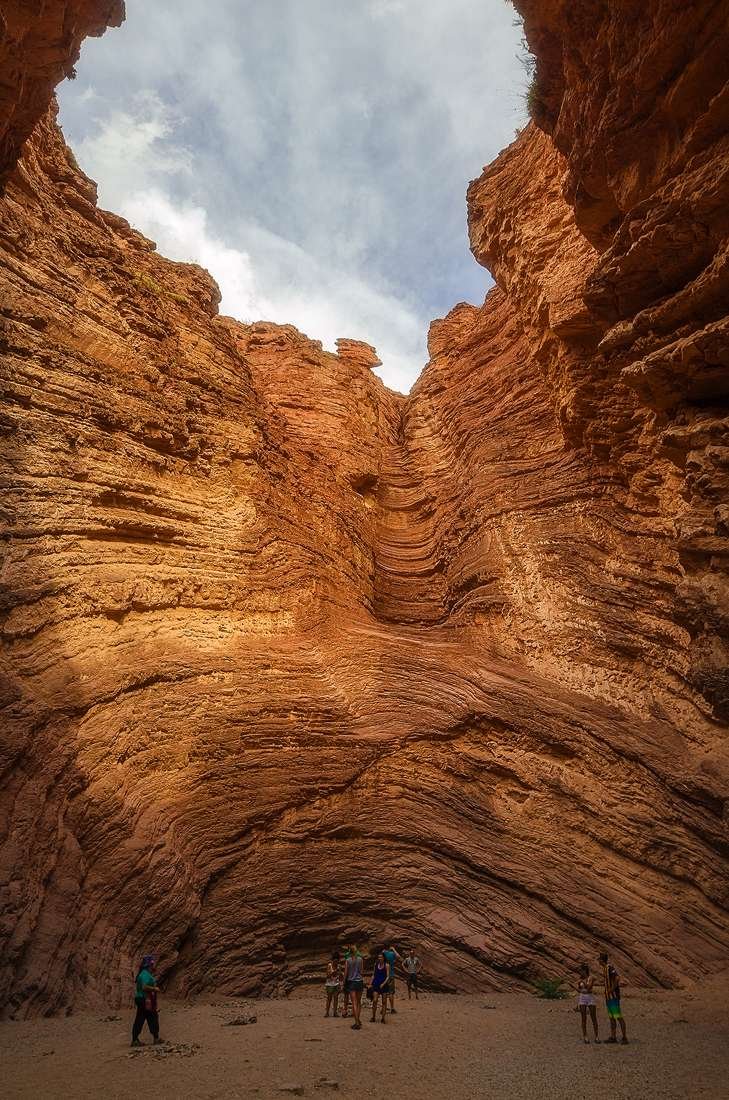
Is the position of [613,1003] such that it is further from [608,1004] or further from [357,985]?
[357,985]

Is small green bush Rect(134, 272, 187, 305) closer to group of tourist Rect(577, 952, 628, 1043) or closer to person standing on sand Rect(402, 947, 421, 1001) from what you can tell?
person standing on sand Rect(402, 947, 421, 1001)

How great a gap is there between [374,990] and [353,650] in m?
6.75

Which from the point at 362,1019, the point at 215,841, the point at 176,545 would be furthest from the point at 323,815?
the point at 176,545

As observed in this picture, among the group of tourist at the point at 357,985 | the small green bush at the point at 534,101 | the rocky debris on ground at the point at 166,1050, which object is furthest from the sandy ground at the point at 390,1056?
the small green bush at the point at 534,101

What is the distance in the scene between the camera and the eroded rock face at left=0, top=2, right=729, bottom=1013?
9.34 meters

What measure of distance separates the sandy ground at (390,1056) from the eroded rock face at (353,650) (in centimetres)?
96

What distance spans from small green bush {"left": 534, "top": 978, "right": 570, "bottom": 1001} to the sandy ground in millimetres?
834

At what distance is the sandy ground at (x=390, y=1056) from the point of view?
19.1 ft

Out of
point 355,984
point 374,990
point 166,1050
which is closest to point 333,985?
point 374,990

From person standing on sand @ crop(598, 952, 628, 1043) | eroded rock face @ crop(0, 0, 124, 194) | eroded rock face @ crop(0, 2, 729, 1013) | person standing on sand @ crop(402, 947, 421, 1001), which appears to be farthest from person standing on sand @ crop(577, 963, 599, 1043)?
eroded rock face @ crop(0, 0, 124, 194)

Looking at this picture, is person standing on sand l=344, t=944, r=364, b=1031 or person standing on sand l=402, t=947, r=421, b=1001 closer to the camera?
person standing on sand l=344, t=944, r=364, b=1031

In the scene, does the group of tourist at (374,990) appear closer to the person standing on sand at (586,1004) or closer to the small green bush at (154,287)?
the person standing on sand at (586,1004)

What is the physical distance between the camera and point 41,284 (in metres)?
13.5

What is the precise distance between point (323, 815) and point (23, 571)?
21.6 ft
